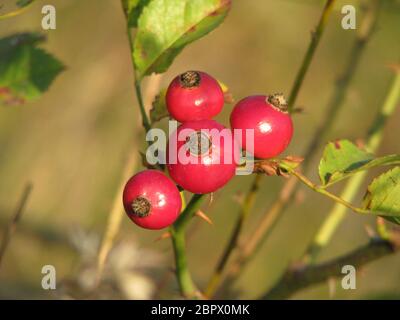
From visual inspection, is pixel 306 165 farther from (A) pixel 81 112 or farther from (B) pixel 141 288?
(A) pixel 81 112

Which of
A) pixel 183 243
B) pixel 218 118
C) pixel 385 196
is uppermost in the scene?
pixel 385 196

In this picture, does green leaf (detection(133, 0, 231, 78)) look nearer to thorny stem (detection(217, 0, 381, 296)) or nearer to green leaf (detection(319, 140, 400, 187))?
green leaf (detection(319, 140, 400, 187))

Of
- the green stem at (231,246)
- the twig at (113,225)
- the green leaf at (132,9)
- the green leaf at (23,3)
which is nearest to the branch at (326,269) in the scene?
the green stem at (231,246)

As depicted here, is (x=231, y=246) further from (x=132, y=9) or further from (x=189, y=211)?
(x=132, y=9)

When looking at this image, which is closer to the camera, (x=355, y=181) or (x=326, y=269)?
(x=326, y=269)

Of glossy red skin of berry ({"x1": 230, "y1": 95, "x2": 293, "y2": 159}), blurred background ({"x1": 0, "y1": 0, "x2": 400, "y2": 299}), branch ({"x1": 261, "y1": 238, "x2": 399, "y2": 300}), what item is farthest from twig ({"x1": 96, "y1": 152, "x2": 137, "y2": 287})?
blurred background ({"x1": 0, "y1": 0, "x2": 400, "y2": 299})

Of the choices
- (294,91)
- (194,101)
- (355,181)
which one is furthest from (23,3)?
(355,181)
